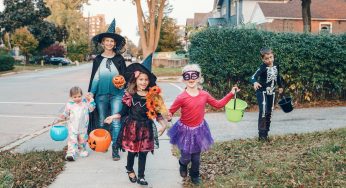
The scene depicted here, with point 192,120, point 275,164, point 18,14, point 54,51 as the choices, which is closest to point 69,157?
point 192,120

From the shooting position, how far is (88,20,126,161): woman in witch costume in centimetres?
704

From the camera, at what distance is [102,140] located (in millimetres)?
6305

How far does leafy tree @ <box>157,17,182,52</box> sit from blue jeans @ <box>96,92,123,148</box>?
46991 millimetres

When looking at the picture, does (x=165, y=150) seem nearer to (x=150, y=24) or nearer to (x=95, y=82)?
(x=95, y=82)

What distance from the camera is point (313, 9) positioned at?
38.3 meters

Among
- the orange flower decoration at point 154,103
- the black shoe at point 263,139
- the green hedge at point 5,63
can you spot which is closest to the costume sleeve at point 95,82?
the orange flower decoration at point 154,103

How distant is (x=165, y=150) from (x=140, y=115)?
2286mm

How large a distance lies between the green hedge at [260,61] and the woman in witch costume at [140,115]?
722cm

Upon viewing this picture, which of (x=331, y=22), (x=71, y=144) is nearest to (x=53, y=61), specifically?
(x=331, y=22)

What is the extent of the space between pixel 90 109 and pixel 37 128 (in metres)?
4.16

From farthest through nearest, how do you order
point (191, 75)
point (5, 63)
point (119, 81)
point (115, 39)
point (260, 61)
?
1. point (5, 63)
2. point (260, 61)
3. point (115, 39)
4. point (119, 81)
5. point (191, 75)

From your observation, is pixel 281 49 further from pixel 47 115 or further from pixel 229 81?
pixel 47 115

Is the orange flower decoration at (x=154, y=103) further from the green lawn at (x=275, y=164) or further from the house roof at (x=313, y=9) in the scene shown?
the house roof at (x=313, y=9)

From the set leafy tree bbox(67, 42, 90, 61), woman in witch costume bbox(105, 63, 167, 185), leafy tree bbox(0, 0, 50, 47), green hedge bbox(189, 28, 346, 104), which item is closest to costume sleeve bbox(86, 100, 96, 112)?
woman in witch costume bbox(105, 63, 167, 185)
